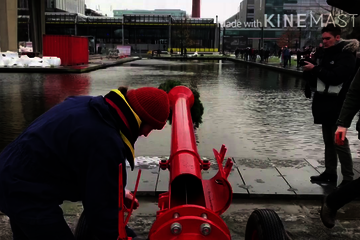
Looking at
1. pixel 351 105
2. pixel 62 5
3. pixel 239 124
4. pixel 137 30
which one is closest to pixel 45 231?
pixel 351 105

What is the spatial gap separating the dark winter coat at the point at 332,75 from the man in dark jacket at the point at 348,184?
0.90m

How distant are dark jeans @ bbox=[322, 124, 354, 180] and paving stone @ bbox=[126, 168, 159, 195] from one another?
2112 mm

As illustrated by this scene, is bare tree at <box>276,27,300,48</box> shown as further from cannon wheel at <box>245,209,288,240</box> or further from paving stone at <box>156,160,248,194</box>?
cannon wheel at <box>245,209,288,240</box>

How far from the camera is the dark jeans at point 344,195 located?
3428 mm

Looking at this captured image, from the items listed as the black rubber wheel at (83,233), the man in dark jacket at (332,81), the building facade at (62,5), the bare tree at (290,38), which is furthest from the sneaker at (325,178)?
the building facade at (62,5)

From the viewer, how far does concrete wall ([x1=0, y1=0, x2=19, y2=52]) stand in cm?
2967

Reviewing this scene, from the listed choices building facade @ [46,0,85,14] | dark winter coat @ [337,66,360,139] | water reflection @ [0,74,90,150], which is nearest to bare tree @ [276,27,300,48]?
building facade @ [46,0,85,14]

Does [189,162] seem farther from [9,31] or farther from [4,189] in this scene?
[9,31]

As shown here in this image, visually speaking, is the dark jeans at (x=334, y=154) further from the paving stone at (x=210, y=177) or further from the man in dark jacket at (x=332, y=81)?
the paving stone at (x=210, y=177)

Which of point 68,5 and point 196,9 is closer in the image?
point 68,5

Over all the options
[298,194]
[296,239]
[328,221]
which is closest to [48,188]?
[296,239]

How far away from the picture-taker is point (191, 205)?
194 cm

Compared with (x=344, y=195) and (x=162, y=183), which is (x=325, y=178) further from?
(x=162, y=183)

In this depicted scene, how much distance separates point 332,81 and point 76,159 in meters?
3.37
